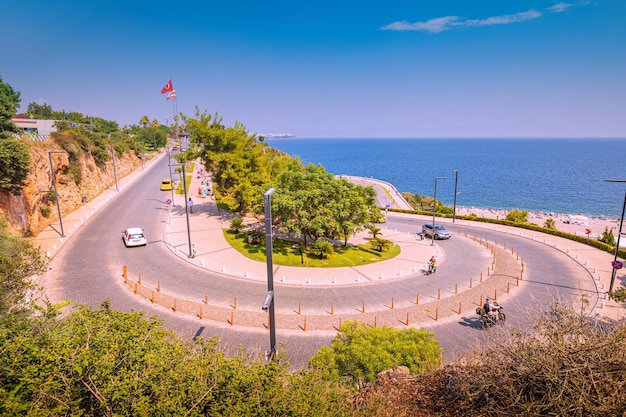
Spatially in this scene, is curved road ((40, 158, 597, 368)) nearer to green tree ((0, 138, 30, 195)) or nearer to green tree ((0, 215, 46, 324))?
green tree ((0, 215, 46, 324))

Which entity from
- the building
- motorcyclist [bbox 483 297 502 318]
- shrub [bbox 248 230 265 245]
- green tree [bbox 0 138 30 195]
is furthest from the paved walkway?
the building

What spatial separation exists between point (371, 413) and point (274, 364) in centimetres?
225

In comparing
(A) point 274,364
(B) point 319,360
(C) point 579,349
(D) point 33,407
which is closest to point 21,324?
(D) point 33,407

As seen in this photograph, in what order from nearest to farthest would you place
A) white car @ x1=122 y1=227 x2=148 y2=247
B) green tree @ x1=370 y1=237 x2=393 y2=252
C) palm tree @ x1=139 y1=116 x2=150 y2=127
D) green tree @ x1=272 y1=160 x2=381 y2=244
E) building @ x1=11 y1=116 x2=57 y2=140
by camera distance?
green tree @ x1=272 y1=160 x2=381 y2=244, white car @ x1=122 y1=227 x2=148 y2=247, green tree @ x1=370 y1=237 x2=393 y2=252, building @ x1=11 y1=116 x2=57 y2=140, palm tree @ x1=139 y1=116 x2=150 y2=127

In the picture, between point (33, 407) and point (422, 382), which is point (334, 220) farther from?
point (33, 407)

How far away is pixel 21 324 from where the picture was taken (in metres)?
Answer: 9.27

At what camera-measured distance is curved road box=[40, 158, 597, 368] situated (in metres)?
15.5

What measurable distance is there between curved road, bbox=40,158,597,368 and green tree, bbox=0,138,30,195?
18.9 ft

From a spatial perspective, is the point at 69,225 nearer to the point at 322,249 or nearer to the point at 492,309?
the point at 322,249

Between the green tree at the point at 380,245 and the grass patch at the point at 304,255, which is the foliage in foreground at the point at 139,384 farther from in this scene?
the green tree at the point at 380,245

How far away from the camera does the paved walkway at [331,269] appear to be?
17828 mm

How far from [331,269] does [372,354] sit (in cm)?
1391

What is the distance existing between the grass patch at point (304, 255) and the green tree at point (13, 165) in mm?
15951

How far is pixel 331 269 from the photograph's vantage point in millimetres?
24359
